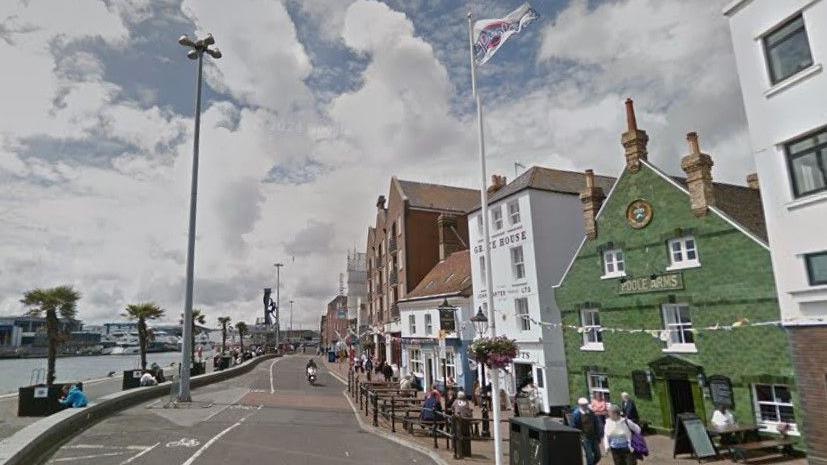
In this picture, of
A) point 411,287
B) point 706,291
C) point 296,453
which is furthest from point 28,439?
point 411,287

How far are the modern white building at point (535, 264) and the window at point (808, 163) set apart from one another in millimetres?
Result: 13349

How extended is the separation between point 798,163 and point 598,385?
40.8 ft

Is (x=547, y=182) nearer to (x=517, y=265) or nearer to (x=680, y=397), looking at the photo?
(x=517, y=265)

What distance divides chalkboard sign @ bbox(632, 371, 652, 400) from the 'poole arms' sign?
3.11 meters

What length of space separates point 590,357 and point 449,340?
36.5 feet

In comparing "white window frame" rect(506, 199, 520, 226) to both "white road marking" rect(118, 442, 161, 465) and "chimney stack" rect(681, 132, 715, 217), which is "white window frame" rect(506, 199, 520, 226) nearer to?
"chimney stack" rect(681, 132, 715, 217)

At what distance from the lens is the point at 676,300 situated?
18.7 meters

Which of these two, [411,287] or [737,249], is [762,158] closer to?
[737,249]

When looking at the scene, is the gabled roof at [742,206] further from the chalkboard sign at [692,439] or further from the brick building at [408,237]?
the brick building at [408,237]

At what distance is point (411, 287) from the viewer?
42719 mm

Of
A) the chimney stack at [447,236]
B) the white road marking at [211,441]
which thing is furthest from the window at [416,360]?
Answer: the white road marking at [211,441]

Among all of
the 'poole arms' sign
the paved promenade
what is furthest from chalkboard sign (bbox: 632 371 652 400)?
the paved promenade

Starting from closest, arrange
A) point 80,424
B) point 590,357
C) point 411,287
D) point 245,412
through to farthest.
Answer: point 80,424, point 245,412, point 590,357, point 411,287

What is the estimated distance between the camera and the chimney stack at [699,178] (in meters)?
18.3
